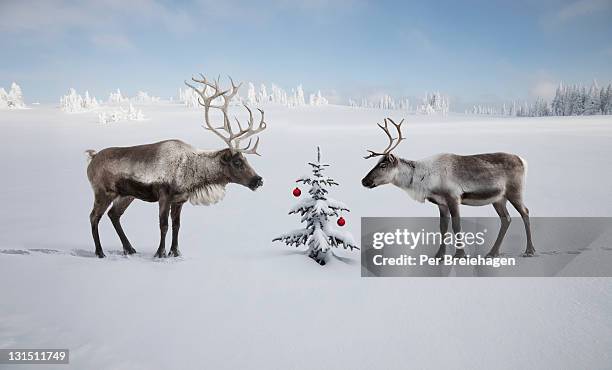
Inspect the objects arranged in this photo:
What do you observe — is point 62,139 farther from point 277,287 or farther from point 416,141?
point 277,287

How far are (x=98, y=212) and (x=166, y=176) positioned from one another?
887mm

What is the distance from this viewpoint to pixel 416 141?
54.7 ft

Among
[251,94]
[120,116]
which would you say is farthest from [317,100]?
[120,116]

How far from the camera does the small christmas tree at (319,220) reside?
4363 millimetres

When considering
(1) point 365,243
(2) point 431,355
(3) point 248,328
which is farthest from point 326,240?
(2) point 431,355

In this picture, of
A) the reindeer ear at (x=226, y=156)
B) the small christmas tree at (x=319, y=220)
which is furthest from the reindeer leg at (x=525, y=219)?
the reindeer ear at (x=226, y=156)

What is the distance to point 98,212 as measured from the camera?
4633 mm

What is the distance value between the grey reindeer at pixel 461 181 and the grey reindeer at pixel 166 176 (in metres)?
1.55

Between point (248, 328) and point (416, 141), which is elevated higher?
point (416, 141)

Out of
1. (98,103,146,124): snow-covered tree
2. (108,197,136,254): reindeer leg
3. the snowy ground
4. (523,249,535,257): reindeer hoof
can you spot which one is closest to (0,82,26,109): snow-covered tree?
(98,103,146,124): snow-covered tree

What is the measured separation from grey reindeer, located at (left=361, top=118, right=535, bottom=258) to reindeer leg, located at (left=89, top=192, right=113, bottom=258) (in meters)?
2.96

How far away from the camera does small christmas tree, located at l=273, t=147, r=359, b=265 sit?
172 inches

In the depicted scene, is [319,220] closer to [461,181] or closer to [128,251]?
[461,181]

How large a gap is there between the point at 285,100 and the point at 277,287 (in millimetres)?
57463
